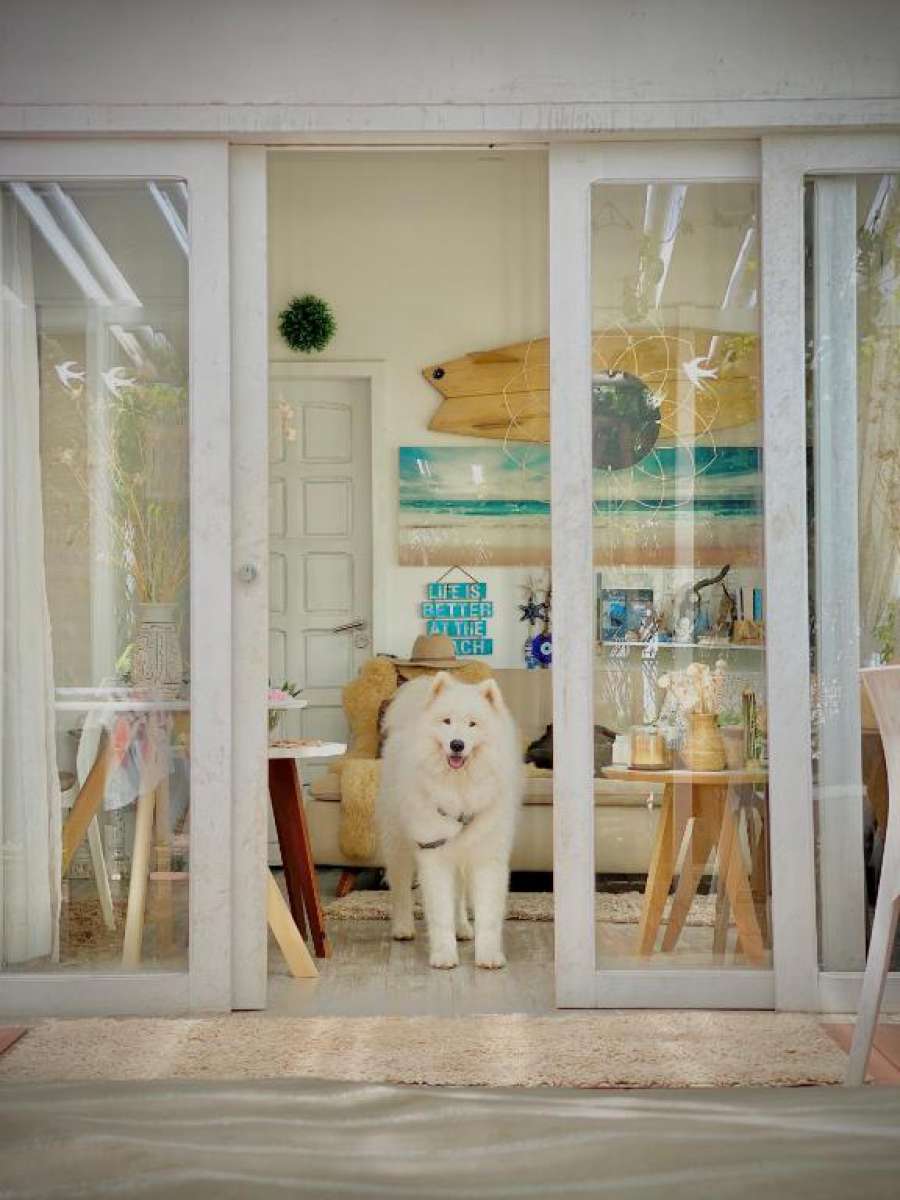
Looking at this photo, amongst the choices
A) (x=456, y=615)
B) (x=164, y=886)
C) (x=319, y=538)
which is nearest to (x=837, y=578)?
(x=164, y=886)

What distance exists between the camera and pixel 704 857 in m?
3.70

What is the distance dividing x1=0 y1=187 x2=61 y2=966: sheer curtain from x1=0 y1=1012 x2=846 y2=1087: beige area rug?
12.7 inches

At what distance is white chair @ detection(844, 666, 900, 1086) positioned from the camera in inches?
104

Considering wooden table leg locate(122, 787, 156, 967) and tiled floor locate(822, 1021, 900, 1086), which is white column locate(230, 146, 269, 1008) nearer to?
wooden table leg locate(122, 787, 156, 967)

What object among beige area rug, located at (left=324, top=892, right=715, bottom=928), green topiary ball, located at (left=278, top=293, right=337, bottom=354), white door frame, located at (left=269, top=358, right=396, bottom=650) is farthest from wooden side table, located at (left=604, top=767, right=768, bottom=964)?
green topiary ball, located at (left=278, top=293, right=337, bottom=354)

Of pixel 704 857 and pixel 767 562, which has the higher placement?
pixel 767 562

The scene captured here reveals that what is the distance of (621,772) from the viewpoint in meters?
3.70

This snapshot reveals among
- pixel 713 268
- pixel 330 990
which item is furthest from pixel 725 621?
pixel 330 990

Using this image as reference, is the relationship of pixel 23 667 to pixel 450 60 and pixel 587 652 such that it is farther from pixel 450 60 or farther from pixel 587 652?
pixel 450 60

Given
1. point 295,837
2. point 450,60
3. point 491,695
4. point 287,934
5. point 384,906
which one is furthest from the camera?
point 384,906

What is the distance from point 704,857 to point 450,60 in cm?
206

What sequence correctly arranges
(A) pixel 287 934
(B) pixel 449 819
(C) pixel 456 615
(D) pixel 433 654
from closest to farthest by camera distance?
(A) pixel 287 934 < (B) pixel 449 819 < (D) pixel 433 654 < (C) pixel 456 615

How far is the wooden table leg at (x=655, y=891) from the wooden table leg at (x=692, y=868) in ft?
0.10

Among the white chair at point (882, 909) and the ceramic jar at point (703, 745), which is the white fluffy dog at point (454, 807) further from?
the white chair at point (882, 909)
